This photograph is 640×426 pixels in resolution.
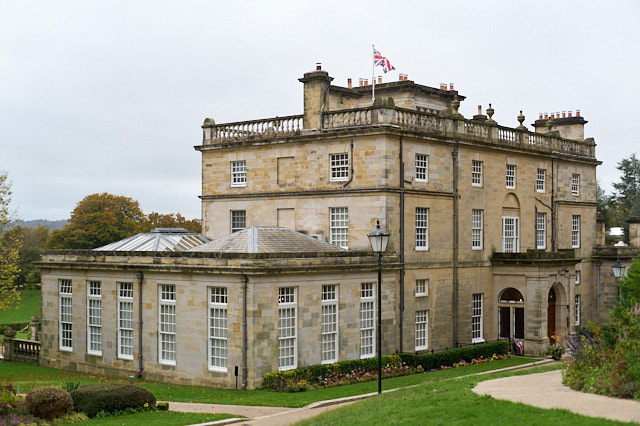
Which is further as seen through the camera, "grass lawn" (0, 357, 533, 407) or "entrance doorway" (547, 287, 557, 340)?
"entrance doorway" (547, 287, 557, 340)

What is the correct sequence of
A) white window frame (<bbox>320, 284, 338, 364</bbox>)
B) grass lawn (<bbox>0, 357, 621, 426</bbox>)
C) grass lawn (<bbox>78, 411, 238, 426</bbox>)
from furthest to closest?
white window frame (<bbox>320, 284, 338, 364</bbox>) < grass lawn (<bbox>78, 411, 238, 426</bbox>) < grass lawn (<bbox>0, 357, 621, 426</bbox>)

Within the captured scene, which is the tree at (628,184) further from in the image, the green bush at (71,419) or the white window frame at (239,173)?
the green bush at (71,419)

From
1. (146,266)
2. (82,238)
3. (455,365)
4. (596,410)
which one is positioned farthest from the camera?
(82,238)

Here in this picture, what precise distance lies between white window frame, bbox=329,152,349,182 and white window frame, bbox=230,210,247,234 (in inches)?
256

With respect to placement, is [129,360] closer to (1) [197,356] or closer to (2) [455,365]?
(1) [197,356]

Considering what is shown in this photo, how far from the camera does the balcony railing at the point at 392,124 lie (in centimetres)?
3772

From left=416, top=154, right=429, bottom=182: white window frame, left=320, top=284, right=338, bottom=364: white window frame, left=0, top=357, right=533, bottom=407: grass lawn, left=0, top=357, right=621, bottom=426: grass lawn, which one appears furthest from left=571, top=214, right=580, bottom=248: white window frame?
left=320, top=284, right=338, bottom=364: white window frame

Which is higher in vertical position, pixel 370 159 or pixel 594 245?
pixel 370 159

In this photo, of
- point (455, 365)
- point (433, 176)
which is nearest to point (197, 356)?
point (455, 365)

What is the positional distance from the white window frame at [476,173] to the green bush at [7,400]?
2642cm

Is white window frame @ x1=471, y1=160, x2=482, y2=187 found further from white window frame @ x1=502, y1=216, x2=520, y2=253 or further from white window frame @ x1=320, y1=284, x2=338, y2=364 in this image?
white window frame @ x1=320, y1=284, x2=338, y2=364

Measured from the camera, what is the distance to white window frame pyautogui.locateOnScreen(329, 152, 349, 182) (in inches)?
1508

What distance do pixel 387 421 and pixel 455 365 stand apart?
751 inches

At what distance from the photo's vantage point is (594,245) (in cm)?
5303
